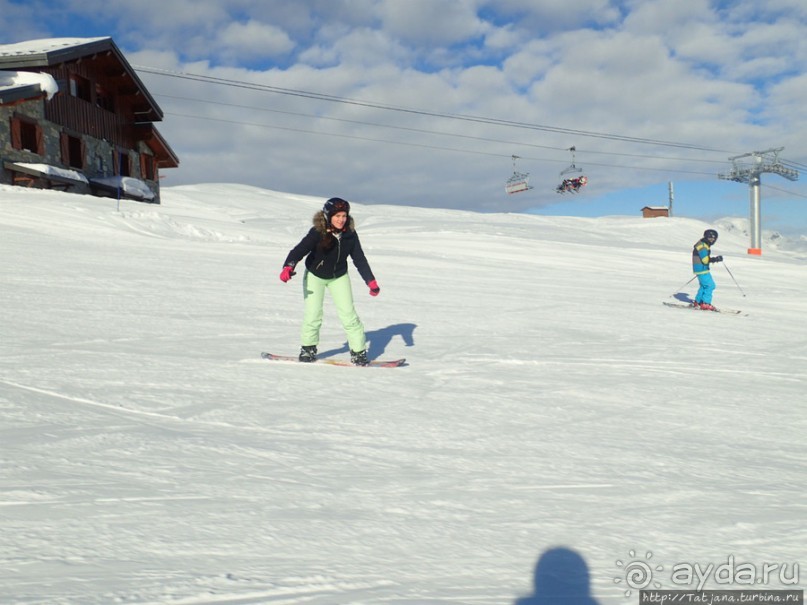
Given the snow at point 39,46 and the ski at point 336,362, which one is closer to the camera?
the ski at point 336,362

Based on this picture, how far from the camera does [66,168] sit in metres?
23.8

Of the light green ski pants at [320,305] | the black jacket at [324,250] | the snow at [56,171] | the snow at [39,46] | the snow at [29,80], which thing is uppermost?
the snow at [39,46]

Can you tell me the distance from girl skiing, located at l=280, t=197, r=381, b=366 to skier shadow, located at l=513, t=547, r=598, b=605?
12.9 feet

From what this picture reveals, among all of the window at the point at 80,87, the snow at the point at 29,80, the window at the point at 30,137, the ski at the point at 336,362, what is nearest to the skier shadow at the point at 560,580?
the ski at the point at 336,362

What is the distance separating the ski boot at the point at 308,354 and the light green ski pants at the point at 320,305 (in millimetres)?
39

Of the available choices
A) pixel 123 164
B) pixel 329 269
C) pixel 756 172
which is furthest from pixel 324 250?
pixel 756 172

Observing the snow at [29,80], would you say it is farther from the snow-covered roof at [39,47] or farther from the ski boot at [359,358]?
the ski boot at [359,358]

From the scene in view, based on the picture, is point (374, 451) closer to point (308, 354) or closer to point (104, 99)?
point (308, 354)

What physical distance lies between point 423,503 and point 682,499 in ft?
4.02

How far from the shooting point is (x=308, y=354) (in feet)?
20.1

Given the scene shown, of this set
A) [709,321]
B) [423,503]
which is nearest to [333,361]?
[423,503]

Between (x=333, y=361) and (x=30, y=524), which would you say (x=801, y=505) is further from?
(x=333, y=361)

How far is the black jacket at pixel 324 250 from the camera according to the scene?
6047mm

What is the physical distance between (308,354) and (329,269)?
2.76ft
